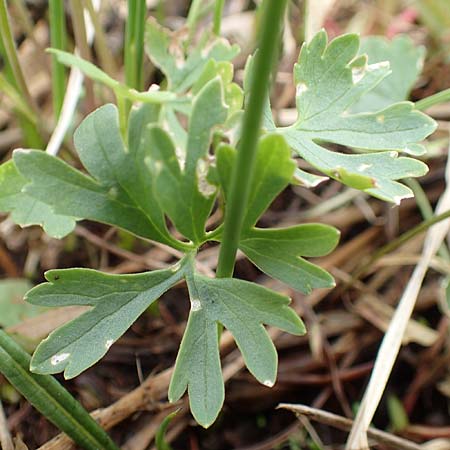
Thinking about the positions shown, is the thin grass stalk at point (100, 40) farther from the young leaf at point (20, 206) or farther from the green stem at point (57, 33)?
the young leaf at point (20, 206)

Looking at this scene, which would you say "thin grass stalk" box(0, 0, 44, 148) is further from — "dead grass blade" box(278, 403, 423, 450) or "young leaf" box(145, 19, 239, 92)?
"dead grass blade" box(278, 403, 423, 450)

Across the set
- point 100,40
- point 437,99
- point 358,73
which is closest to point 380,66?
point 358,73

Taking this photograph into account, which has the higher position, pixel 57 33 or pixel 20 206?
pixel 57 33

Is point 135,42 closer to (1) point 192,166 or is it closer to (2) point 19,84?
(2) point 19,84

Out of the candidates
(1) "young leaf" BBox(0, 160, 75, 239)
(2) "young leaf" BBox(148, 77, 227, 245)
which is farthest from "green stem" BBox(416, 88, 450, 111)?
(1) "young leaf" BBox(0, 160, 75, 239)

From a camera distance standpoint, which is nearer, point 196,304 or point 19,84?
point 196,304

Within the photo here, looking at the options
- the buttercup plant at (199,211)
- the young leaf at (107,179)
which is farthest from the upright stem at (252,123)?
the young leaf at (107,179)

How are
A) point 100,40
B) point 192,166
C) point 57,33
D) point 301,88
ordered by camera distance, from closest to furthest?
point 192,166
point 301,88
point 57,33
point 100,40
